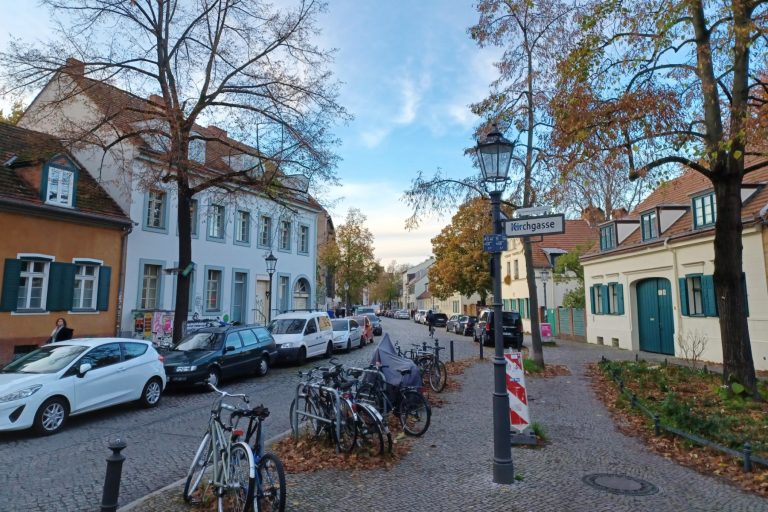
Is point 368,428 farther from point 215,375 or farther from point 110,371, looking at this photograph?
point 215,375

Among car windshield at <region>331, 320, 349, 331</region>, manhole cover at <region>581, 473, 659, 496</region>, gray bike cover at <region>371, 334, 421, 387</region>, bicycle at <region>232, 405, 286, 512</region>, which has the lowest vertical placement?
manhole cover at <region>581, 473, 659, 496</region>

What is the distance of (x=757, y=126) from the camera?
8.73m

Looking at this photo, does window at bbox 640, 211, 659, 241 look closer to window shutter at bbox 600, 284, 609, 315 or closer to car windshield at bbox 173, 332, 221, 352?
window shutter at bbox 600, 284, 609, 315

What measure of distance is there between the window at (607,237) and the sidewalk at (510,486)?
17631mm

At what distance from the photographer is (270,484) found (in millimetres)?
4625

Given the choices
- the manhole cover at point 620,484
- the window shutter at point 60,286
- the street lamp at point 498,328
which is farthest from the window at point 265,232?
the manhole cover at point 620,484

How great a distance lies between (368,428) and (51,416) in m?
5.67

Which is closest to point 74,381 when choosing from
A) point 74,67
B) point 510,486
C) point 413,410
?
point 413,410

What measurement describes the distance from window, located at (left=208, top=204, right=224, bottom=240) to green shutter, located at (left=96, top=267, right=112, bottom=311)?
6.41 metres

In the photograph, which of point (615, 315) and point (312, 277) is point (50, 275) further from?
point (615, 315)

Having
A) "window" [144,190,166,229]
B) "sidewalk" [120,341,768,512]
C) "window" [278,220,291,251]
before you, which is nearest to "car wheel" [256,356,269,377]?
"sidewalk" [120,341,768,512]

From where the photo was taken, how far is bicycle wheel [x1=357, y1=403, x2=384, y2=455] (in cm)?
667

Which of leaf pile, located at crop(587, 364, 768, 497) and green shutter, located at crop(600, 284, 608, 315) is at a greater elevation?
green shutter, located at crop(600, 284, 608, 315)

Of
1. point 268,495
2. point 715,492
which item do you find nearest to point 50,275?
point 268,495
